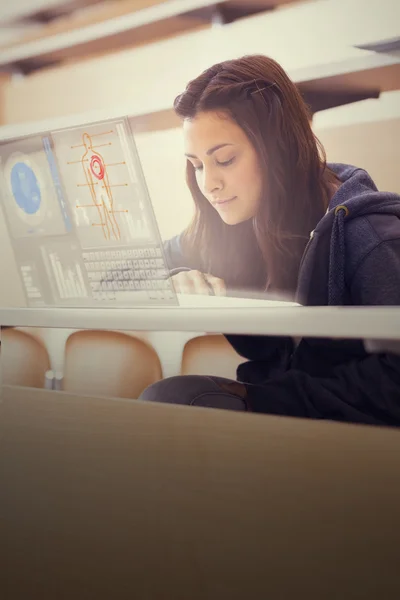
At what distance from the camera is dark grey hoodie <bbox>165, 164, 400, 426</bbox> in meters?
1.15

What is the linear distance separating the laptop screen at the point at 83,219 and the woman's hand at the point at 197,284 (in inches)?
1.2

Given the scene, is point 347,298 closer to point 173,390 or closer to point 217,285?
point 217,285

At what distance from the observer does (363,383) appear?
1198 mm

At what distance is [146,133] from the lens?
141 cm

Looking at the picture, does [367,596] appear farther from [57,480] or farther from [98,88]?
[98,88]

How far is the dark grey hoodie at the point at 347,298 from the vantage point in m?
1.15

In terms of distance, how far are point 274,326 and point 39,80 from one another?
2.94ft

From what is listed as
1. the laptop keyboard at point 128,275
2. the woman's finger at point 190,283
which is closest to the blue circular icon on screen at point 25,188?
the laptop keyboard at point 128,275

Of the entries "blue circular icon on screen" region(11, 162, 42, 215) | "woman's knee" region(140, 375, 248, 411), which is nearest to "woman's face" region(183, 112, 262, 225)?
"woman's knee" region(140, 375, 248, 411)

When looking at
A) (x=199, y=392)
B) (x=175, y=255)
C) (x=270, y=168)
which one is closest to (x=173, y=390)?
(x=199, y=392)

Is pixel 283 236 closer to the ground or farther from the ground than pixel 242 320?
farther from the ground

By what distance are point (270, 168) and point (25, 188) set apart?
76 cm

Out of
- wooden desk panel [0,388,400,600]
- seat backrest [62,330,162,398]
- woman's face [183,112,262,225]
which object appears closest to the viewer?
wooden desk panel [0,388,400,600]

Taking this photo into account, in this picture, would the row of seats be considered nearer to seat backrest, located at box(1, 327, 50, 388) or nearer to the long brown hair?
seat backrest, located at box(1, 327, 50, 388)
